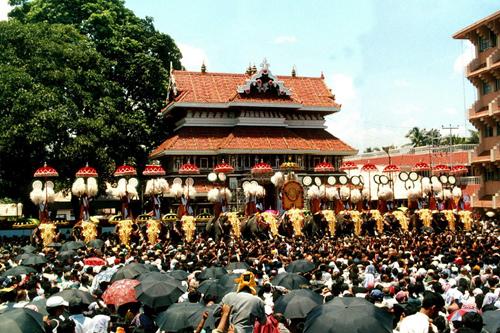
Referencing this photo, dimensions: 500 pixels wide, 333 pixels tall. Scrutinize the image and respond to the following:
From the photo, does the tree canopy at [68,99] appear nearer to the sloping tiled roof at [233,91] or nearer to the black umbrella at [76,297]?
the sloping tiled roof at [233,91]

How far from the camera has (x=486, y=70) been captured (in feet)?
154

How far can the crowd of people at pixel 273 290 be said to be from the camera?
8.71 meters

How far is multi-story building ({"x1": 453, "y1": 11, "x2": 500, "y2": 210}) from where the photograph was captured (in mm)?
46094

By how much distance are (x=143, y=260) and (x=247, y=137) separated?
30.3 meters

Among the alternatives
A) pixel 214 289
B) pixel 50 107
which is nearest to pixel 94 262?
pixel 214 289

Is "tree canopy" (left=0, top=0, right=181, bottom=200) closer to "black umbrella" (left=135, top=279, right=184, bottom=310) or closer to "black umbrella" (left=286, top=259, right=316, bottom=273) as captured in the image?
"black umbrella" (left=286, top=259, right=316, bottom=273)

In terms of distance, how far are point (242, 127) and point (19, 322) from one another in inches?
1666

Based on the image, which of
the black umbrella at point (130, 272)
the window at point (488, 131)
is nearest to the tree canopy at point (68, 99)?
the black umbrella at point (130, 272)

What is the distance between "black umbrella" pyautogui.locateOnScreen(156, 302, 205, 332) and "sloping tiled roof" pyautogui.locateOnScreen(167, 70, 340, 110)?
1517 inches

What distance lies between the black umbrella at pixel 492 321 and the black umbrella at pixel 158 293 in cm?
546

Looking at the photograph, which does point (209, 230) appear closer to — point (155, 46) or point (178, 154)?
point (178, 154)

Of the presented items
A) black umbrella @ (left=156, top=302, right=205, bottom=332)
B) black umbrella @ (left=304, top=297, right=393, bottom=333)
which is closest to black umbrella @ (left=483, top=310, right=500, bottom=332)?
black umbrella @ (left=304, top=297, right=393, bottom=333)

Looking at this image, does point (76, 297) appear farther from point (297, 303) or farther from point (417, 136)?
point (417, 136)

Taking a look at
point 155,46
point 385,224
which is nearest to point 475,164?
point 385,224
